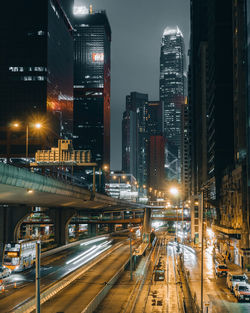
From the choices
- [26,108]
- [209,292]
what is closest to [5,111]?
[26,108]

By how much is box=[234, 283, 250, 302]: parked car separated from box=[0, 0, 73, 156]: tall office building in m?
141

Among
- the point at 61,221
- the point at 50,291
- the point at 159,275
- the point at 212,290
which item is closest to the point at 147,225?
the point at 61,221

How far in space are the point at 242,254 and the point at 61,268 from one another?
25.3 m

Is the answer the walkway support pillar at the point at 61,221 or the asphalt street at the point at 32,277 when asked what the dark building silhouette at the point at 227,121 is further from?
→ the walkway support pillar at the point at 61,221

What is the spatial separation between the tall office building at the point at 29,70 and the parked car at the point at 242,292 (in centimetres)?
14143

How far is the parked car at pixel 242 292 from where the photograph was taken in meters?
35.1

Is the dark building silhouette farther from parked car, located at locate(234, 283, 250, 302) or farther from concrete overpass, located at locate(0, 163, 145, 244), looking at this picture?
concrete overpass, located at locate(0, 163, 145, 244)

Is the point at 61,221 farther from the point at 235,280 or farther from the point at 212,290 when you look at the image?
the point at 235,280

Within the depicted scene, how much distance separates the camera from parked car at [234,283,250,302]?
35062 mm

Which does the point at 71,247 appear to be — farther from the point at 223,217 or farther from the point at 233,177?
the point at 233,177

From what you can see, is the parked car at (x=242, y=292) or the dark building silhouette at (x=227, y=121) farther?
the dark building silhouette at (x=227, y=121)

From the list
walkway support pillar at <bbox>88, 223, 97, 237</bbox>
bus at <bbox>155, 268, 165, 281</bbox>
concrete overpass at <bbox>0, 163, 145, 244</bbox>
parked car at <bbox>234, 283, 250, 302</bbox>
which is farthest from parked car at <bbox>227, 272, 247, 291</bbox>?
walkway support pillar at <bbox>88, 223, 97, 237</bbox>

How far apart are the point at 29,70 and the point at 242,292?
535 ft

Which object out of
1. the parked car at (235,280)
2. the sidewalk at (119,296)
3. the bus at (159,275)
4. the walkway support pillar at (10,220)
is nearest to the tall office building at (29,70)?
the walkway support pillar at (10,220)
